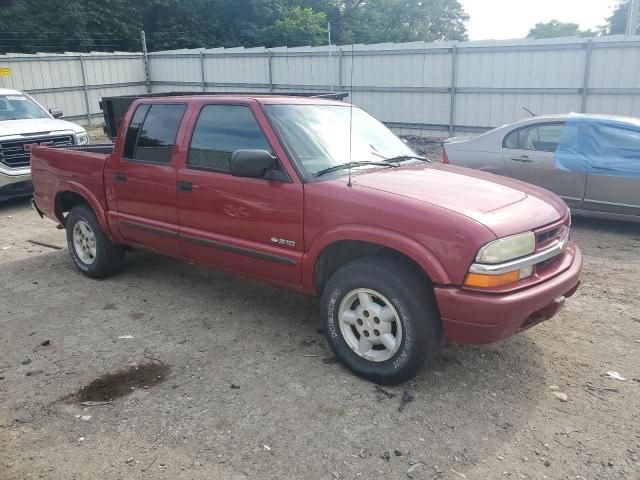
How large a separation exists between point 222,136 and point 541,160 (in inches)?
187

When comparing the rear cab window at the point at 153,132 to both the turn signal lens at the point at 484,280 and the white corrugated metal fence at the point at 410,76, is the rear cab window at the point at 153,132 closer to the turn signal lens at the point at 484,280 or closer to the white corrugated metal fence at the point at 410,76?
the turn signal lens at the point at 484,280

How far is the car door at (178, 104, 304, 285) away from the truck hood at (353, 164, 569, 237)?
60 cm

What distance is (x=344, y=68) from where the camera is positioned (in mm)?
16781

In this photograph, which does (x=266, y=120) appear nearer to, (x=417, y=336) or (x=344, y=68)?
(x=417, y=336)

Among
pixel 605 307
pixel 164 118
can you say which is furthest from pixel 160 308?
pixel 605 307

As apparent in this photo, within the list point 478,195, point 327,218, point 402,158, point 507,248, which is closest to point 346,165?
point 327,218

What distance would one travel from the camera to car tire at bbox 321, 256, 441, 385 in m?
3.40

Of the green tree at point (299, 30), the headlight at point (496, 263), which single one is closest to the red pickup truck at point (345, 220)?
the headlight at point (496, 263)

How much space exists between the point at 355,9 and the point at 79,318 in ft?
115

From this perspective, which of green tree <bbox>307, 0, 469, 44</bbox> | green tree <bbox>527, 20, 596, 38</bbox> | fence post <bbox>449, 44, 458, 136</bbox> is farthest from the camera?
green tree <bbox>527, 20, 596, 38</bbox>

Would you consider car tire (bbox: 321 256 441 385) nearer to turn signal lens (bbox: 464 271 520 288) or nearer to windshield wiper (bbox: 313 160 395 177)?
turn signal lens (bbox: 464 271 520 288)

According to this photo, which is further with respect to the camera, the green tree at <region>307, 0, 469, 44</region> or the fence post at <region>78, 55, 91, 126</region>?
the green tree at <region>307, 0, 469, 44</region>

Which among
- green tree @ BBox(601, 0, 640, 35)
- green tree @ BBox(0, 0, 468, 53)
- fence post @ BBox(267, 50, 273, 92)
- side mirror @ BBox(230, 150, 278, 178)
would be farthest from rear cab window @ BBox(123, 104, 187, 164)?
green tree @ BBox(601, 0, 640, 35)

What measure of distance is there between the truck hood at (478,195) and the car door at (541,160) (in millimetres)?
3415
